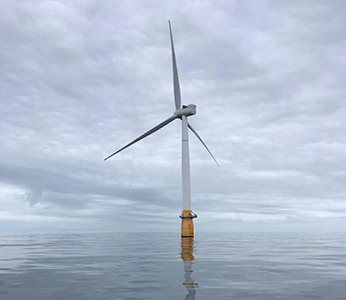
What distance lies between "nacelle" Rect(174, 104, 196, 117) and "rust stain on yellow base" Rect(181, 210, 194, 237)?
26.9 m

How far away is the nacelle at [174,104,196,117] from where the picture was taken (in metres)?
91.7

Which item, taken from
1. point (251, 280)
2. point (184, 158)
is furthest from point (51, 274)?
point (184, 158)

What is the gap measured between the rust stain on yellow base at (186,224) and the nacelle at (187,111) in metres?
26.9

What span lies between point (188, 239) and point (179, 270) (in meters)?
53.2

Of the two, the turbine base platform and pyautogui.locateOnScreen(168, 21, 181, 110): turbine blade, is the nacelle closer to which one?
pyautogui.locateOnScreen(168, 21, 181, 110): turbine blade

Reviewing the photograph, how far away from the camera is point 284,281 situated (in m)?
21.4

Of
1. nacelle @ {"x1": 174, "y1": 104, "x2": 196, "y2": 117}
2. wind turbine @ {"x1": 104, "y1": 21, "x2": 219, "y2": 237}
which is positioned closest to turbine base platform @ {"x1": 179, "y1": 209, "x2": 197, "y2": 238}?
wind turbine @ {"x1": 104, "y1": 21, "x2": 219, "y2": 237}

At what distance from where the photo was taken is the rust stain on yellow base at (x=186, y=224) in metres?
80.4

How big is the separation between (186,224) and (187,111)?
30.4 meters

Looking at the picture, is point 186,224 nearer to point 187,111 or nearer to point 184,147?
point 184,147

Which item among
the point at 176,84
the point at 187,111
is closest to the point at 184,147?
the point at 187,111

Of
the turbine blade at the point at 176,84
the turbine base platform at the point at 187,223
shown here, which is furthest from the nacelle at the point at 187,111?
the turbine base platform at the point at 187,223

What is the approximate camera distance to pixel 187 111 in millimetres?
91625

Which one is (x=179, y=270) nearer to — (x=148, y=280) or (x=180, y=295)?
(x=148, y=280)
